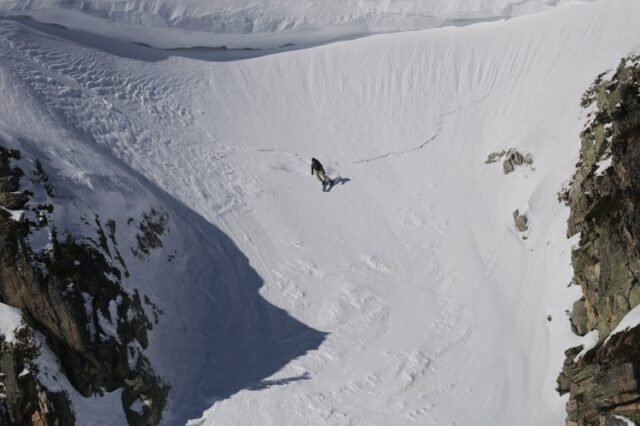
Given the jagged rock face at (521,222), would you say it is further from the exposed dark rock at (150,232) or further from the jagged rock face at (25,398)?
the jagged rock face at (25,398)

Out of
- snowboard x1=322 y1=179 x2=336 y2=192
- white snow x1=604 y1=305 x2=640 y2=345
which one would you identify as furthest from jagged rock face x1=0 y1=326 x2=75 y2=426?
snowboard x1=322 y1=179 x2=336 y2=192

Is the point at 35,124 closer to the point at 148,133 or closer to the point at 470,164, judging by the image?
the point at 148,133

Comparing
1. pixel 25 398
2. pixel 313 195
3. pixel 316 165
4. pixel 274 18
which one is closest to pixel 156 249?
pixel 313 195

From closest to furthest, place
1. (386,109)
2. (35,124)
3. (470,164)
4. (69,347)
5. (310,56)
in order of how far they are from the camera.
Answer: (69,347) → (35,124) → (470,164) → (386,109) → (310,56)

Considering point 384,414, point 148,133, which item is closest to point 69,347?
point 384,414

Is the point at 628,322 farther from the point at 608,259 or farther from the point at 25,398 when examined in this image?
the point at 25,398

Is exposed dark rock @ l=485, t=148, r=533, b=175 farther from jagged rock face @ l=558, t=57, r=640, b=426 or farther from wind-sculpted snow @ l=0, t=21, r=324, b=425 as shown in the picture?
wind-sculpted snow @ l=0, t=21, r=324, b=425

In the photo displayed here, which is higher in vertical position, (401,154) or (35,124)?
(401,154)
